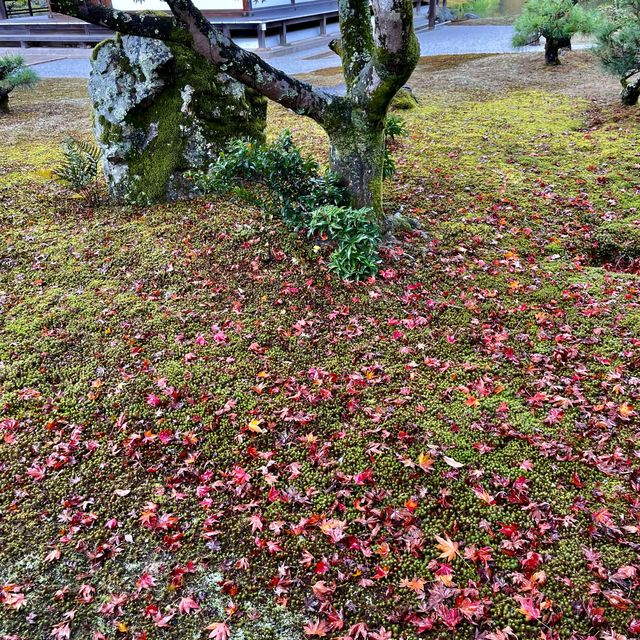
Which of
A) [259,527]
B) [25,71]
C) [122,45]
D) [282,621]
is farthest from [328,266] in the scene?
[25,71]

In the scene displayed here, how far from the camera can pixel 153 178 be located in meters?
6.52

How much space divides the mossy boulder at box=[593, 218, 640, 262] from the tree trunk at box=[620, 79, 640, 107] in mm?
4888

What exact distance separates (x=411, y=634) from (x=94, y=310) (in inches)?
149

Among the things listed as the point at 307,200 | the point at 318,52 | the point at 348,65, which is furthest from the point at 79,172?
the point at 318,52

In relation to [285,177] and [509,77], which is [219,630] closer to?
[285,177]

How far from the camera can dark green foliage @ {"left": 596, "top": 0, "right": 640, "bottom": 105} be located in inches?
329

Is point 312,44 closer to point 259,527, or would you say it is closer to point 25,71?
point 25,71

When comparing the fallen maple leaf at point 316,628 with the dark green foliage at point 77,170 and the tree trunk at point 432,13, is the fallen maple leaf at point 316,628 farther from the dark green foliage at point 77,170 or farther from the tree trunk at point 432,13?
the tree trunk at point 432,13

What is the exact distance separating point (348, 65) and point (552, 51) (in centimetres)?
1031

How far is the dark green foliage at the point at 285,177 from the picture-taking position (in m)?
5.15

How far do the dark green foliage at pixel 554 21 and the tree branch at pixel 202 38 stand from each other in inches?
365

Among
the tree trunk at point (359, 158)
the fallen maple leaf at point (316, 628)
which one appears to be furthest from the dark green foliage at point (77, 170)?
the fallen maple leaf at point (316, 628)

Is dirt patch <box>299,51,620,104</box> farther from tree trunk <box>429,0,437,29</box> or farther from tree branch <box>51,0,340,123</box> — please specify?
tree trunk <box>429,0,437,29</box>

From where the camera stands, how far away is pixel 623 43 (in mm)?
8492
